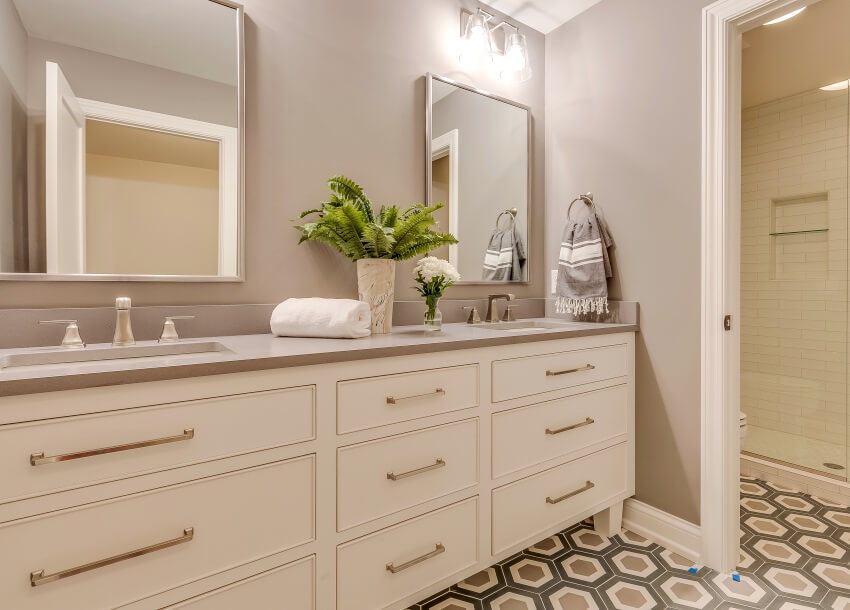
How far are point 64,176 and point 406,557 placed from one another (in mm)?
1366

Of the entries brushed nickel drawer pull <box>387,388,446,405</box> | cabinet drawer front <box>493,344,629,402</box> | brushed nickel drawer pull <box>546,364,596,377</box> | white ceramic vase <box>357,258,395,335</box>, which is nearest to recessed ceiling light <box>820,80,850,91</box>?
cabinet drawer front <box>493,344,629,402</box>

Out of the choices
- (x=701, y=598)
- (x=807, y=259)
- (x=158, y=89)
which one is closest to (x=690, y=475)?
(x=701, y=598)

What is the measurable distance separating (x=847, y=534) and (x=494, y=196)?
1989mm

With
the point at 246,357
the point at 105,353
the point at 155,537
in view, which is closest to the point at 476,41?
the point at 246,357

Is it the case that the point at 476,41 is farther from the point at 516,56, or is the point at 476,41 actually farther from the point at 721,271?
the point at 721,271

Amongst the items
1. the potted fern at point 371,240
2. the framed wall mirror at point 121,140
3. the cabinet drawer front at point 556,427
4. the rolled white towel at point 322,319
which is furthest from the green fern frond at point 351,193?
the cabinet drawer front at point 556,427

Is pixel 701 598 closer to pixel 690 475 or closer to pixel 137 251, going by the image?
pixel 690 475

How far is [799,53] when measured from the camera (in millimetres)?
2289

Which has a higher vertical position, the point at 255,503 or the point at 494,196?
the point at 494,196

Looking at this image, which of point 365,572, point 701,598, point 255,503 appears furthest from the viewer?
point 701,598

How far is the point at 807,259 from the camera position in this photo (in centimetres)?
273

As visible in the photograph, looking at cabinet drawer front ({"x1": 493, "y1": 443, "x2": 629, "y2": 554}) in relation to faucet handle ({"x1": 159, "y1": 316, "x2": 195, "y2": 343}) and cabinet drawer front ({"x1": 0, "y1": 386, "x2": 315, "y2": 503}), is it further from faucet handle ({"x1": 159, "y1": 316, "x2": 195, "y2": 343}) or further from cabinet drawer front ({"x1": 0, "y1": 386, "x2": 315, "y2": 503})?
faucet handle ({"x1": 159, "y1": 316, "x2": 195, "y2": 343})

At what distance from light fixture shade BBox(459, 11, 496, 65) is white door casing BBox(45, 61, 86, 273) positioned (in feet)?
4.74

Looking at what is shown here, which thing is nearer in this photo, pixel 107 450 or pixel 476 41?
pixel 107 450
